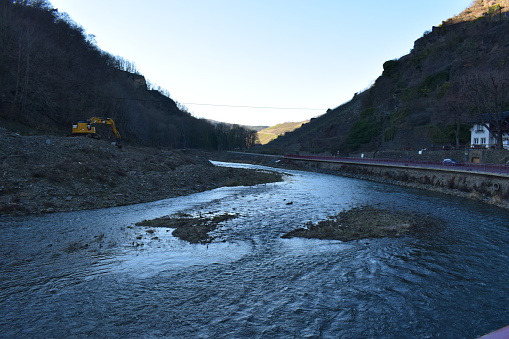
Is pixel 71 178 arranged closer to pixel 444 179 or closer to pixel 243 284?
pixel 243 284

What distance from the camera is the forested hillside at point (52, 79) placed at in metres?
44.0

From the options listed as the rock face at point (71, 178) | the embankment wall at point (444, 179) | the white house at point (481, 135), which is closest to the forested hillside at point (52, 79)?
the rock face at point (71, 178)

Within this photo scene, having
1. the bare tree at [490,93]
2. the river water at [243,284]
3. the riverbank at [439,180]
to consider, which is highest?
the bare tree at [490,93]

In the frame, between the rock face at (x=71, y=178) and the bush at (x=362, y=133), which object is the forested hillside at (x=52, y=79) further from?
the bush at (x=362, y=133)

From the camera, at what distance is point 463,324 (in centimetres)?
720

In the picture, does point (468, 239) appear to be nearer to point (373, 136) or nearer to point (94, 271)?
point (94, 271)

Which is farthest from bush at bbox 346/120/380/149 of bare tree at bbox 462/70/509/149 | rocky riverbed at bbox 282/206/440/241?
rocky riverbed at bbox 282/206/440/241

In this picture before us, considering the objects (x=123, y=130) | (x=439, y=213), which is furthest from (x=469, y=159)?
(x=123, y=130)

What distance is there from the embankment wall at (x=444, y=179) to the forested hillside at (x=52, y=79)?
2028 inches

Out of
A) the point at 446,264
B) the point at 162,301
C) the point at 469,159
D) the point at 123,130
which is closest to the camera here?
the point at 162,301

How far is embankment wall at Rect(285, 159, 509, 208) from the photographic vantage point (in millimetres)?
27078

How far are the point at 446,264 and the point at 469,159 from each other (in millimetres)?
41263

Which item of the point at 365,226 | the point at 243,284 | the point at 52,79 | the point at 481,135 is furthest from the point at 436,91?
the point at 52,79

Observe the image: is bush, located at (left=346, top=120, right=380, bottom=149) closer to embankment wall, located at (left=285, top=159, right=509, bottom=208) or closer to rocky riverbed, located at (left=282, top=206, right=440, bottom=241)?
embankment wall, located at (left=285, top=159, right=509, bottom=208)
